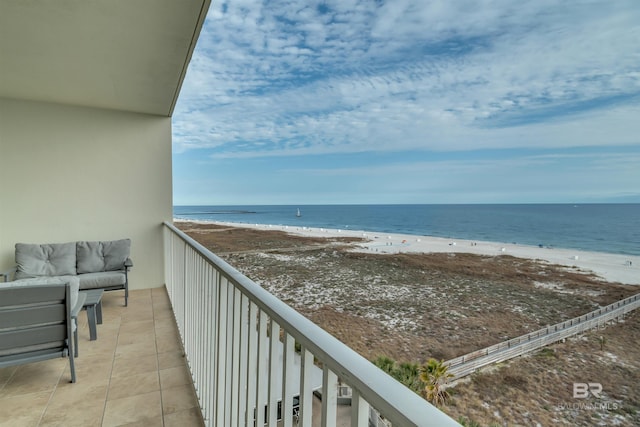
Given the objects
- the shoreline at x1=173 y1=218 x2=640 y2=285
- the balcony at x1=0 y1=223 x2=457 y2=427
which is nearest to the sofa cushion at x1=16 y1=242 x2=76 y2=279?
the balcony at x1=0 y1=223 x2=457 y2=427

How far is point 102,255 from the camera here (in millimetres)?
3969

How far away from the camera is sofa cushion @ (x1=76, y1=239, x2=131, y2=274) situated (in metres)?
3.85

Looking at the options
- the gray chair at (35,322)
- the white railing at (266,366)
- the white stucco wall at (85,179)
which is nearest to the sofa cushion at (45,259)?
the white stucco wall at (85,179)

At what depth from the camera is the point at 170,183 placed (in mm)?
4562

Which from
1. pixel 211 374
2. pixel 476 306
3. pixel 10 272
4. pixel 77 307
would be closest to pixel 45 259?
pixel 10 272

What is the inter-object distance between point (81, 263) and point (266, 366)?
3.98m

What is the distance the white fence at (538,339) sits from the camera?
7.57 metres

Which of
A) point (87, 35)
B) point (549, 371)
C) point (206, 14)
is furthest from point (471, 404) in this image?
point (87, 35)

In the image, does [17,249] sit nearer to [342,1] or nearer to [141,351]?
[141,351]

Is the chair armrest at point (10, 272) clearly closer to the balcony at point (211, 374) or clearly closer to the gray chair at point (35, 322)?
the balcony at point (211, 374)

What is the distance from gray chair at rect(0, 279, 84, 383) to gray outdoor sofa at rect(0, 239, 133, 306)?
170cm

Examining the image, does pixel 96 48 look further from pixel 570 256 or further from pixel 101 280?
pixel 570 256

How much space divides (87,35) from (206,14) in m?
1.00

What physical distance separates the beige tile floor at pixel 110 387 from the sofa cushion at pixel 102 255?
3.65 ft
